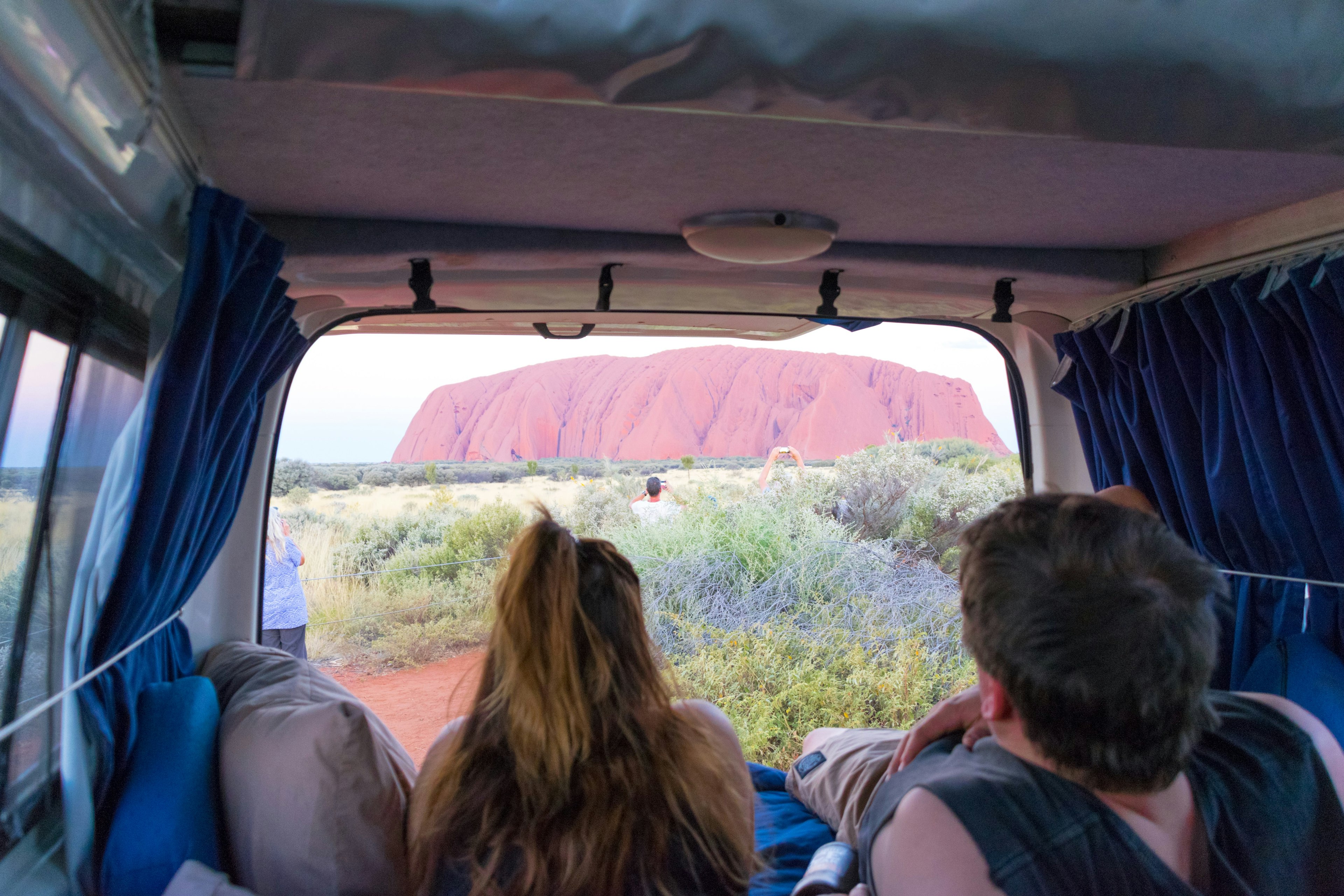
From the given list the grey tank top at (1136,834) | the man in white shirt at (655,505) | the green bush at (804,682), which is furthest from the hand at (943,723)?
the man in white shirt at (655,505)

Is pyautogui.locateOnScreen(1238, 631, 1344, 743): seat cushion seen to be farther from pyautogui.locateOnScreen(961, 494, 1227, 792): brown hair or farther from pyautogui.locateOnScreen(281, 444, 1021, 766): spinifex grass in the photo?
pyautogui.locateOnScreen(281, 444, 1021, 766): spinifex grass

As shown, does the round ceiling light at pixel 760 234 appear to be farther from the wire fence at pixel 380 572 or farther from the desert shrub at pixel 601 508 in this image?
the desert shrub at pixel 601 508

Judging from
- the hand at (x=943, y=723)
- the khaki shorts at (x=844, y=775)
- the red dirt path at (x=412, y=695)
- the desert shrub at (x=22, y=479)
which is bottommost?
the red dirt path at (x=412, y=695)

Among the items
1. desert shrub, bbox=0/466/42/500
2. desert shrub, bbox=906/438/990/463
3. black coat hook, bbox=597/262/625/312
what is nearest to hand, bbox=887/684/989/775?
black coat hook, bbox=597/262/625/312

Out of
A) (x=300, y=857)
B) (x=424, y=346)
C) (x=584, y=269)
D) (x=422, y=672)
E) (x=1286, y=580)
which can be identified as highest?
(x=424, y=346)

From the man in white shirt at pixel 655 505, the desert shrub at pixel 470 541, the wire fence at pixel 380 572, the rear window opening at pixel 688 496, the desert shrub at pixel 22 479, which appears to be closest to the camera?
the desert shrub at pixel 22 479

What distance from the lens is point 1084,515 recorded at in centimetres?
102

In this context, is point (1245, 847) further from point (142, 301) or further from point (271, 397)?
point (271, 397)

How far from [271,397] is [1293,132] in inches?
92.5

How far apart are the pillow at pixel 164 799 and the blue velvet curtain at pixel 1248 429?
2256 millimetres

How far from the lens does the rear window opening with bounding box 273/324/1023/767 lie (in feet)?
23.5

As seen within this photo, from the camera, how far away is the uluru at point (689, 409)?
1470 centimetres

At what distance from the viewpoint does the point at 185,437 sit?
1.37 m

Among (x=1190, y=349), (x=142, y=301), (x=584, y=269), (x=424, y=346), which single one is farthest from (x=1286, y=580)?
(x=424, y=346)
